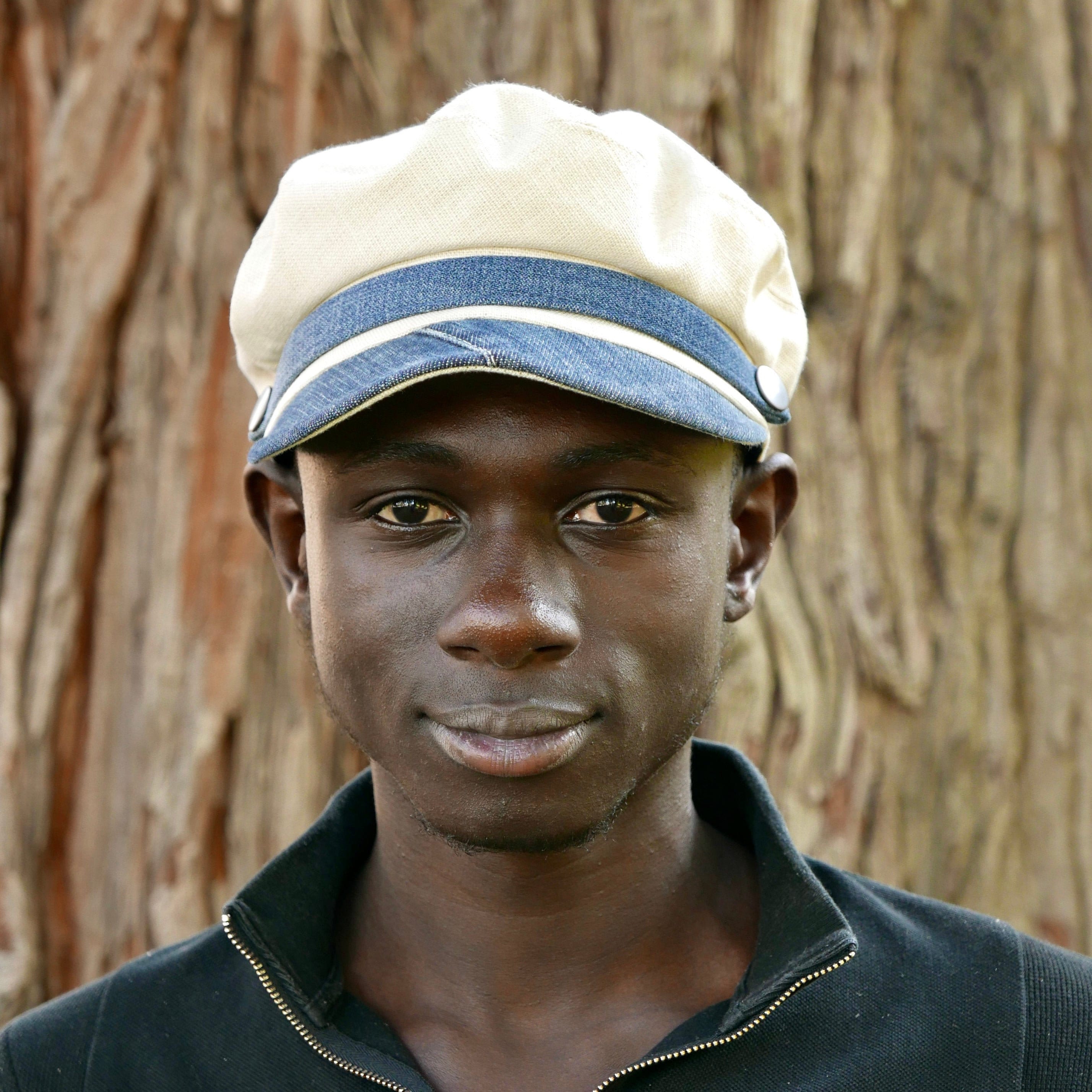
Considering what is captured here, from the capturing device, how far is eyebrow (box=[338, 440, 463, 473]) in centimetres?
163

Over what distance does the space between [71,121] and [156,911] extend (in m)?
1.58

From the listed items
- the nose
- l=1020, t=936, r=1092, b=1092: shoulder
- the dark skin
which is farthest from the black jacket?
the nose

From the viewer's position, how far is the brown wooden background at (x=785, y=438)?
2750 millimetres

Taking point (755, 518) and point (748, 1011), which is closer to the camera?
point (748, 1011)

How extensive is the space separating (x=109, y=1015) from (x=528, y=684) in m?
0.84

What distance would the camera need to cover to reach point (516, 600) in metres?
1.56

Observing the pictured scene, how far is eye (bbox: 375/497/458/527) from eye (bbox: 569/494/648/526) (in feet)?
0.50

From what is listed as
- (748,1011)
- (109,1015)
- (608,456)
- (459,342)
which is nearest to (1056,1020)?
(748,1011)

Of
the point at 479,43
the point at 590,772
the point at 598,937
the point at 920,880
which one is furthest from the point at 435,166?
the point at 920,880

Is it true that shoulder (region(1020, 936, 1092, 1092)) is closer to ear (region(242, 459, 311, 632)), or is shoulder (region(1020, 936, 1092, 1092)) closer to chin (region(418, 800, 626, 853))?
chin (region(418, 800, 626, 853))

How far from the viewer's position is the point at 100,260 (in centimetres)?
276

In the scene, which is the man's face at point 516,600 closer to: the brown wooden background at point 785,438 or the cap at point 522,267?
the cap at point 522,267

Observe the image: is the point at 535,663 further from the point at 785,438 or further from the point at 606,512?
the point at 785,438

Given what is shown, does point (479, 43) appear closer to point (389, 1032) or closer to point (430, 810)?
point (430, 810)
